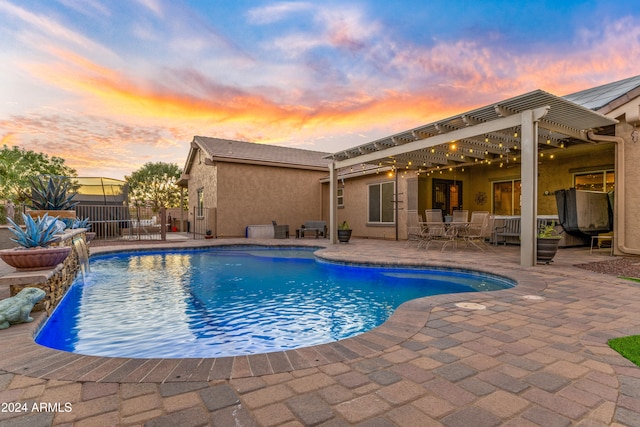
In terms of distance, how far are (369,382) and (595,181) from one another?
1134 cm

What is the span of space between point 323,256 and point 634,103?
24.8 feet

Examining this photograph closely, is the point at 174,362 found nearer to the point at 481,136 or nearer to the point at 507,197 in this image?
the point at 481,136

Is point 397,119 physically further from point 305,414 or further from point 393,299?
point 305,414

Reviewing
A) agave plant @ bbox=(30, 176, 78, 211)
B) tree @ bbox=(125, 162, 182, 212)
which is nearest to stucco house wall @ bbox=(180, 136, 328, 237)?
agave plant @ bbox=(30, 176, 78, 211)

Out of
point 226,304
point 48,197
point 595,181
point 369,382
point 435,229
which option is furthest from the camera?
point 595,181

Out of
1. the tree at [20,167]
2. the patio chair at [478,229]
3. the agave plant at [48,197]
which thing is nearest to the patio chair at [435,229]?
the patio chair at [478,229]

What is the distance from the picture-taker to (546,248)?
581 centimetres

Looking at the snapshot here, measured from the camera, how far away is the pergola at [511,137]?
571 cm

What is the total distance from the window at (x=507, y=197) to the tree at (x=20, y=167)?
68.7 ft

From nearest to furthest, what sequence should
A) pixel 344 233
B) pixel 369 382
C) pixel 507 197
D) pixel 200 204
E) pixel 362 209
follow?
pixel 369 382 < pixel 344 233 < pixel 507 197 < pixel 362 209 < pixel 200 204

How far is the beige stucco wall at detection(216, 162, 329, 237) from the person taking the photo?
1327 cm

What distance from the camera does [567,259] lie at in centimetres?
670

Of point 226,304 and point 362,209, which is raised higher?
point 362,209

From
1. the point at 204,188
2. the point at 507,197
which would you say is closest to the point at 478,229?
the point at 507,197
